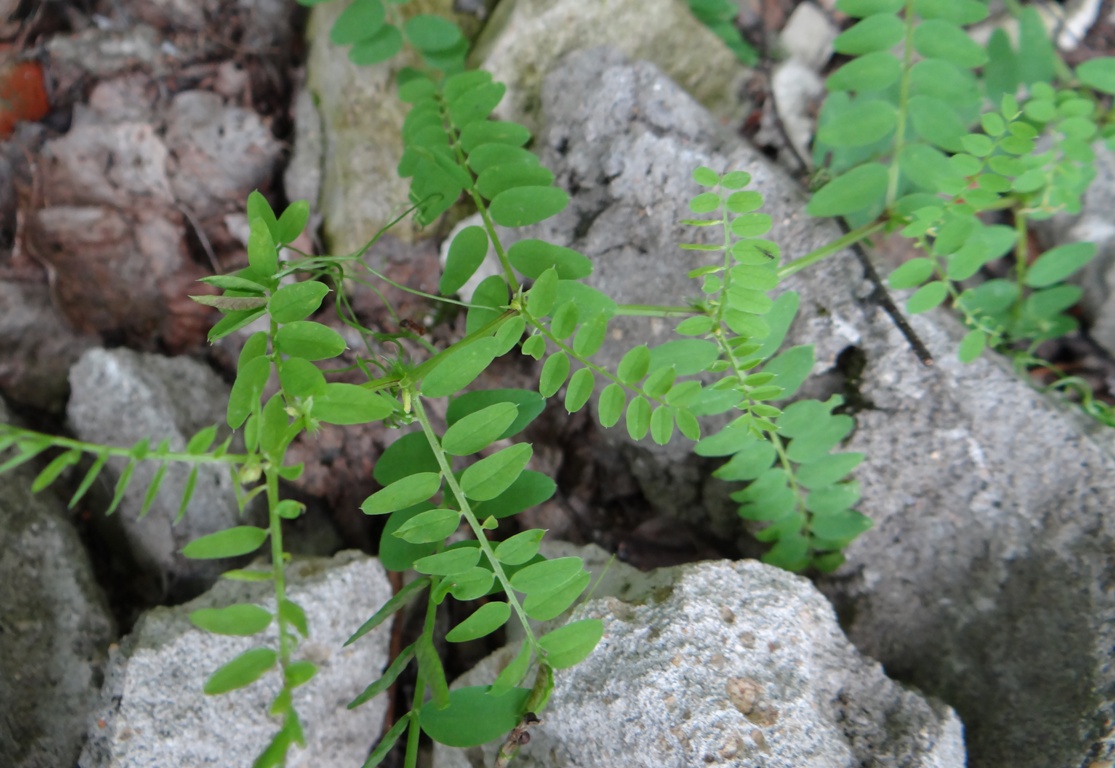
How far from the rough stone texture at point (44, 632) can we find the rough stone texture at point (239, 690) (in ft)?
0.55

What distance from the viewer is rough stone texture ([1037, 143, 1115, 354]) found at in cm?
280

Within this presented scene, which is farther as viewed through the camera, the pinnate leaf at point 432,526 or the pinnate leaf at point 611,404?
the pinnate leaf at point 611,404

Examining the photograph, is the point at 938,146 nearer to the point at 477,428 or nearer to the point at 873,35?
the point at 873,35

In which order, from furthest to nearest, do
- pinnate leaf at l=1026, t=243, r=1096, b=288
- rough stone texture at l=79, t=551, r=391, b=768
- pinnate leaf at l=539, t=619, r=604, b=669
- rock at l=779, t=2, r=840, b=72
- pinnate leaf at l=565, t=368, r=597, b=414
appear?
rock at l=779, t=2, r=840, b=72 → pinnate leaf at l=1026, t=243, r=1096, b=288 → rough stone texture at l=79, t=551, r=391, b=768 → pinnate leaf at l=565, t=368, r=597, b=414 → pinnate leaf at l=539, t=619, r=604, b=669

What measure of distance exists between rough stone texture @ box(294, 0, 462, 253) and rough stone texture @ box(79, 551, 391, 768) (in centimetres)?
114

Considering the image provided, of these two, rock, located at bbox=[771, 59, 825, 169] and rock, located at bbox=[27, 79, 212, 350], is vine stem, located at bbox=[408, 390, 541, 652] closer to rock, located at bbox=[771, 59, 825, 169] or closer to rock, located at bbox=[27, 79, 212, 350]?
rock, located at bbox=[27, 79, 212, 350]

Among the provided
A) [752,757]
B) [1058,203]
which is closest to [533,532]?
[752,757]

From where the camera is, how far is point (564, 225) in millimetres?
2428

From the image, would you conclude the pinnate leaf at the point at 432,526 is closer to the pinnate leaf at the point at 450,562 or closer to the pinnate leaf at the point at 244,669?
the pinnate leaf at the point at 450,562

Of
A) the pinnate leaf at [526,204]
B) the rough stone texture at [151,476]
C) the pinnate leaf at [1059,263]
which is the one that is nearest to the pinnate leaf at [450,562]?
the pinnate leaf at [526,204]

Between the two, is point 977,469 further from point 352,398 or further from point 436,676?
point 352,398

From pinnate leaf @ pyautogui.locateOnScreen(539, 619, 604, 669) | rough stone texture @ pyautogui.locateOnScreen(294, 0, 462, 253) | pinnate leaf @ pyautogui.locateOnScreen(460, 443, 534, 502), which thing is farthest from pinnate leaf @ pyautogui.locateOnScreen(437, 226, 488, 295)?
pinnate leaf @ pyautogui.locateOnScreen(539, 619, 604, 669)

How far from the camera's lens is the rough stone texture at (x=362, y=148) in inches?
105

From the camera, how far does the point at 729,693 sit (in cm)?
173
